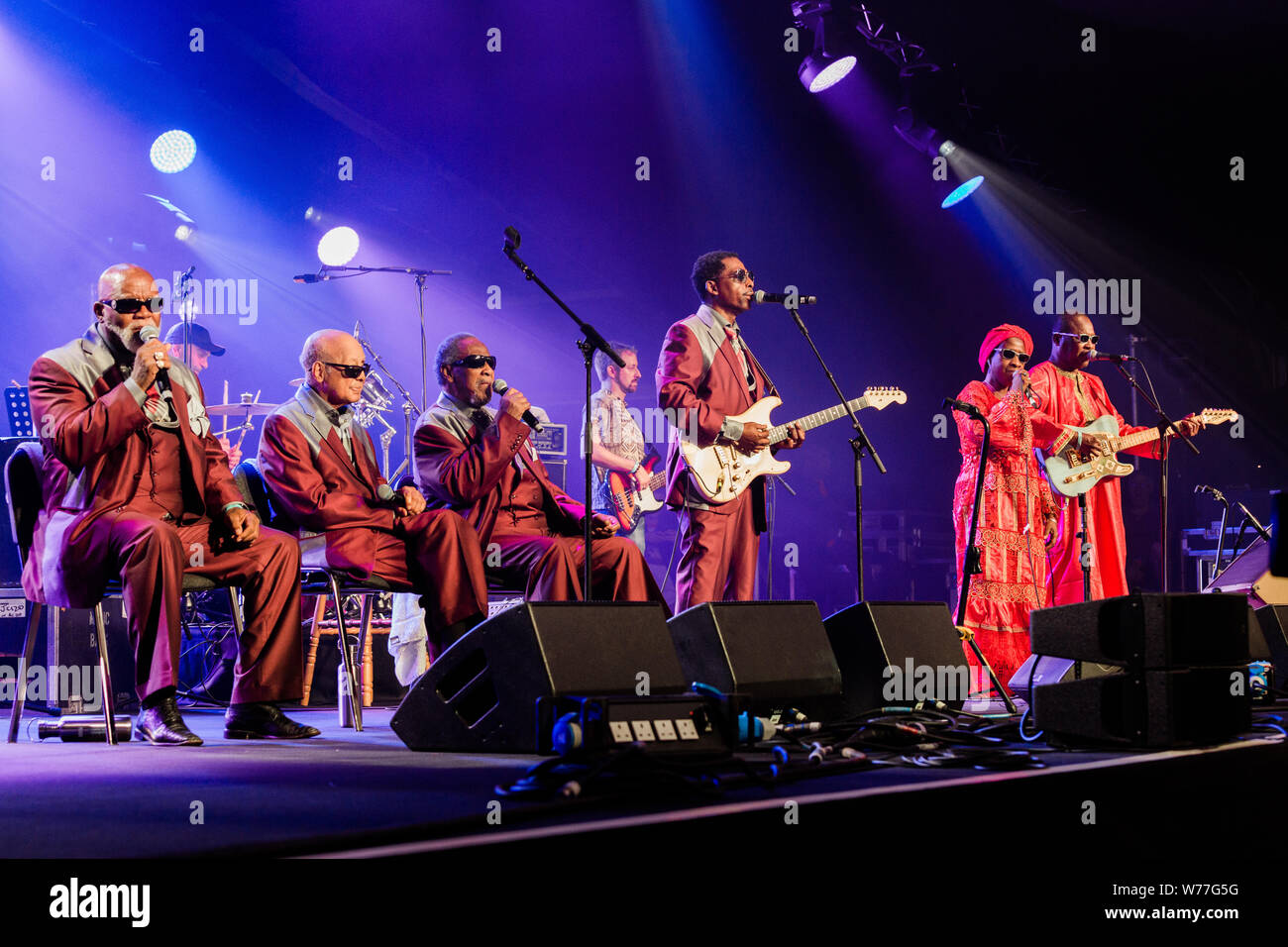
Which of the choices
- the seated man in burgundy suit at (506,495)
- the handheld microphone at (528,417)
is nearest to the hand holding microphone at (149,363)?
the seated man in burgundy suit at (506,495)

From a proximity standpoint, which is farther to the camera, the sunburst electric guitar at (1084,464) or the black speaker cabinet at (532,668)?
the sunburst electric guitar at (1084,464)

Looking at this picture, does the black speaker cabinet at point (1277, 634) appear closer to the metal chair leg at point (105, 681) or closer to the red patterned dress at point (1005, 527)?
the red patterned dress at point (1005, 527)

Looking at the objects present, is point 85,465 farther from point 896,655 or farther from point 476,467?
point 896,655

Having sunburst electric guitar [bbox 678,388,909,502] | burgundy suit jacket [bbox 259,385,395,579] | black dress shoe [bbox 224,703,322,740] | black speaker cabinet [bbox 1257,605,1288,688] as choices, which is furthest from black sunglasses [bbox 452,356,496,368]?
black speaker cabinet [bbox 1257,605,1288,688]

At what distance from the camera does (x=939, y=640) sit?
3.77 m

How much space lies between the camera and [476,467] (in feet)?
14.3

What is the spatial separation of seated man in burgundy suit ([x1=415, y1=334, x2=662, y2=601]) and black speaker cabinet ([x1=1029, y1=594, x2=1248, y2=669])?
61.4 inches

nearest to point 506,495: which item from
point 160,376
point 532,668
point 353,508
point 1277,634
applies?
point 353,508

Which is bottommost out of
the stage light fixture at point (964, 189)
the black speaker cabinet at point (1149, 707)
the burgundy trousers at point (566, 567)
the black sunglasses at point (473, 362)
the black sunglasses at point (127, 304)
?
the black speaker cabinet at point (1149, 707)

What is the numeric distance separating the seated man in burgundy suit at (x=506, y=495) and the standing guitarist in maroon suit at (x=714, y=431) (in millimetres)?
290

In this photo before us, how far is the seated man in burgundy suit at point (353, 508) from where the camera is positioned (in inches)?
158

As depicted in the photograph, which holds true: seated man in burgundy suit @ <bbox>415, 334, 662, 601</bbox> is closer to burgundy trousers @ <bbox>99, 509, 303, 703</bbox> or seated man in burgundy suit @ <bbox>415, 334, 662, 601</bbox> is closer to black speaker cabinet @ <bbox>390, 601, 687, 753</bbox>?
burgundy trousers @ <bbox>99, 509, 303, 703</bbox>
